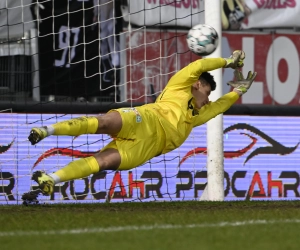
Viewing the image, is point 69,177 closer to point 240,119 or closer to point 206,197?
point 206,197

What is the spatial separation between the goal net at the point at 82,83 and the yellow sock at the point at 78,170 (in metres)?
2.97

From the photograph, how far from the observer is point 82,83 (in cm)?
1316

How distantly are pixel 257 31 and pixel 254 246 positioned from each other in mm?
9512

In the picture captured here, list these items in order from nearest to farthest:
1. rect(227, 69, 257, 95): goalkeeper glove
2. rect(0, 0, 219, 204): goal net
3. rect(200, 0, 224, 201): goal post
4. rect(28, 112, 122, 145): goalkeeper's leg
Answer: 1. rect(28, 112, 122, 145): goalkeeper's leg
2. rect(227, 69, 257, 95): goalkeeper glove
3. rect(200, 0, 224, 201): goal post
4. rect(0, 0, 219, 204): goal net

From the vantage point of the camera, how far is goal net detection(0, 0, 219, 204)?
37.7 feet

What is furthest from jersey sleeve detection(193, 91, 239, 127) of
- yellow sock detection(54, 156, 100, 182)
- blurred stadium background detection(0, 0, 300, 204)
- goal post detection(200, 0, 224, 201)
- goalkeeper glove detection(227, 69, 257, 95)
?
blurred stadium background detection(0, 0, 300, 204)

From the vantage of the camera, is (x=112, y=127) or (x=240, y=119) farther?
(x=240, y=119)

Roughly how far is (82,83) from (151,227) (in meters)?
6.78

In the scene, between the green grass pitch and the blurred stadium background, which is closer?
the green grass pitch

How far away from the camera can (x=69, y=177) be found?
8.17 meters

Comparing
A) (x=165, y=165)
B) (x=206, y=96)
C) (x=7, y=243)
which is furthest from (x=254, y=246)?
(x=165, y=165)

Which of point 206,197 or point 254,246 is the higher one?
point 254,246

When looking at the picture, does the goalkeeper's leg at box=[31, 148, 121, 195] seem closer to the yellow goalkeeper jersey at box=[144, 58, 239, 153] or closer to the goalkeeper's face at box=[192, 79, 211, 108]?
the yellow goalkeeper jersey at box=[144, 58, 239, 153]

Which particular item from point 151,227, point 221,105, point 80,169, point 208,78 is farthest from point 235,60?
point 151,227
